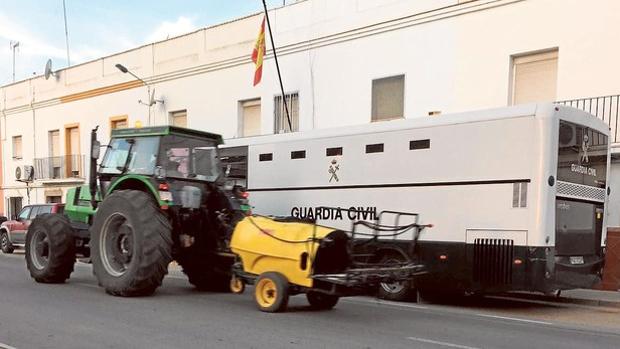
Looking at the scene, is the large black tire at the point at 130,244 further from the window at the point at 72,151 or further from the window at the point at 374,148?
the window at the point at 72,151

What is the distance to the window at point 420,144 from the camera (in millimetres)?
9953

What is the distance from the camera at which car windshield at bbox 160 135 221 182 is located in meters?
9.88

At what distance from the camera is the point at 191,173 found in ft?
33.4

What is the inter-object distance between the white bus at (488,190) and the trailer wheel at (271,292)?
2.90 meters

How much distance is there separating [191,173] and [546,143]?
583cm

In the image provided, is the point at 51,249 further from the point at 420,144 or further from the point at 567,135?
the point at 567,135

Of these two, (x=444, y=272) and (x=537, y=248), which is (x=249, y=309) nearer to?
(x=444, y=272)

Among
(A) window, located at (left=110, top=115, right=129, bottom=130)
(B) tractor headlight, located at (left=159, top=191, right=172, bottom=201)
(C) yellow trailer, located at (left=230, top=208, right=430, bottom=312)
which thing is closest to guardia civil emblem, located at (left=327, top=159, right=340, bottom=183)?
(C) yellow trailer, located at (left=230, top=208, right=430, bottom=312)

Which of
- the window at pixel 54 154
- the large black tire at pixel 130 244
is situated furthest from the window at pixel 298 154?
the window at pixel 54 154

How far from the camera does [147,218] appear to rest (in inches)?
352

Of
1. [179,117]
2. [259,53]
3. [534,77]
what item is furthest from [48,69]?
[534,77]

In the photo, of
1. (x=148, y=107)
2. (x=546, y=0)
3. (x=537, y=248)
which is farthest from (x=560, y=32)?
(x=148, y=107)

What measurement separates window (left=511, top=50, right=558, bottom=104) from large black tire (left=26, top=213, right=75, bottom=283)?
10.8 m

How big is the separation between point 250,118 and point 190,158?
35.8 feet
